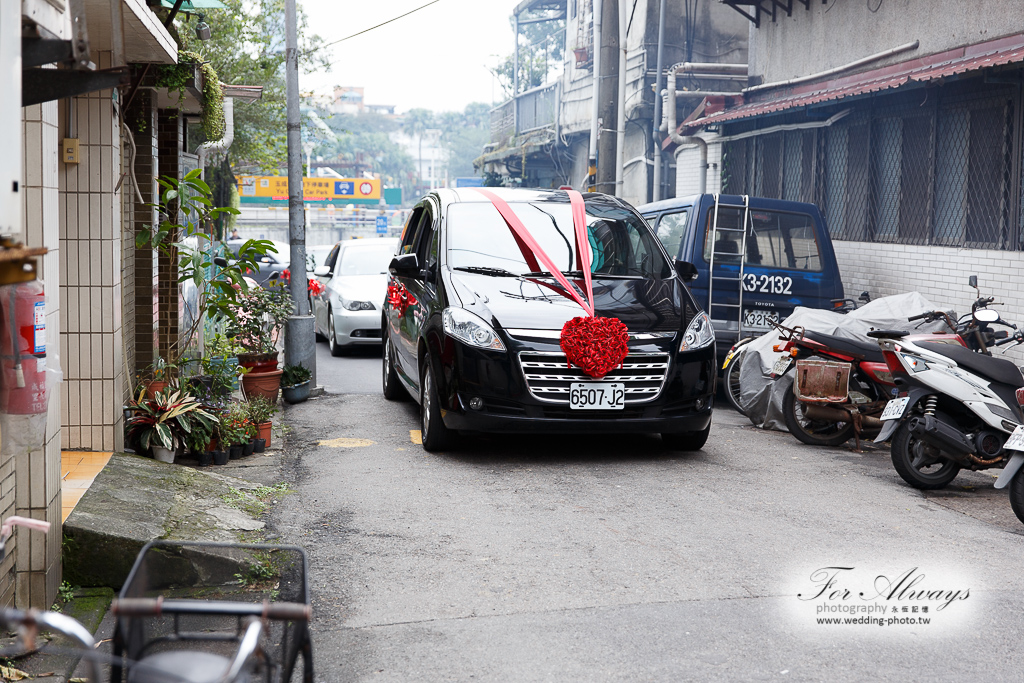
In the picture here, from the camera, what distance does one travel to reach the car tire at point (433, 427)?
7.59 meters

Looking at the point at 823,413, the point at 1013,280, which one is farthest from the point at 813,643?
the point at 1013,280

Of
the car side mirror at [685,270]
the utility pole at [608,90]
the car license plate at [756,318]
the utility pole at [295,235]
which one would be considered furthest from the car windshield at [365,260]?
the car side mirror at [685,270]

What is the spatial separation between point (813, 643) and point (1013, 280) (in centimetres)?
795

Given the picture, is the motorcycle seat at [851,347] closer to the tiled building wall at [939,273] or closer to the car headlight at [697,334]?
the car headlight at [697,334]

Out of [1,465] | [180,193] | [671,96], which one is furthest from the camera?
[671,96]

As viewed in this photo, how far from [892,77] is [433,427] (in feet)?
24.8

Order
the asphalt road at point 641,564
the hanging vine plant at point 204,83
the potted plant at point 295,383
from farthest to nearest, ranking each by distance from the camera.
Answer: the potted plant at point 295,383 → the hanging vine plant at point 204,83 → the asphalt road at point 641,564

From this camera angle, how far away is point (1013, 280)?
10.8 metres

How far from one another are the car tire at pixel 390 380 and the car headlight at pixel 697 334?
3.56 meters

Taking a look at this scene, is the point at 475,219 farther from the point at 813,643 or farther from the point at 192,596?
the point at 813,643

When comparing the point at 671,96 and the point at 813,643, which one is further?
the point at 671,96

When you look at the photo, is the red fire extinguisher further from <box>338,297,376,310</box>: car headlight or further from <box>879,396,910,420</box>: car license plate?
<box>338,297,376,310</box>: car headlight

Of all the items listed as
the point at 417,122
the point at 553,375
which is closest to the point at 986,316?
the point at 553,375

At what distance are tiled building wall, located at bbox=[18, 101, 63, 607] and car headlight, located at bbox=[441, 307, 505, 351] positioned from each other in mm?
3163
